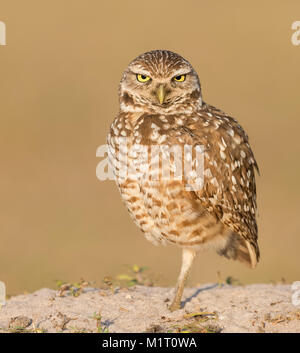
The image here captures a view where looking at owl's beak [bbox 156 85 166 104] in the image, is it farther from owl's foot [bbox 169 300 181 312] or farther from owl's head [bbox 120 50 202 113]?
owl's foot [bbox 169 300 181 312]

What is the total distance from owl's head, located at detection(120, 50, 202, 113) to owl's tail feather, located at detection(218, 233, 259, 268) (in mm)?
1242

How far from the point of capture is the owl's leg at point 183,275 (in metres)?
5.61

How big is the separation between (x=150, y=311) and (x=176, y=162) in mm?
1243

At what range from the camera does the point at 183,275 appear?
19.0ft

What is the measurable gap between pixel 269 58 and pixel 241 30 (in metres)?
2.15

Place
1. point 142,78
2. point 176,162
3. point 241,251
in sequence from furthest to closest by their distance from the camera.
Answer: point 241,251 → point 142,78 → point 176,162

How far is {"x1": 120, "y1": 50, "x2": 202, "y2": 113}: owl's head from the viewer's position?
18.0 ft

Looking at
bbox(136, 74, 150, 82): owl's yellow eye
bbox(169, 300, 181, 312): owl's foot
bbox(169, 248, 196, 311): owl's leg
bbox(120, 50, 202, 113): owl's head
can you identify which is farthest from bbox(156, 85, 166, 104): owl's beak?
bbox(169, 300, 181, 312): owl's foot

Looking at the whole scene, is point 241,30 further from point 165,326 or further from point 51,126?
point 165,326

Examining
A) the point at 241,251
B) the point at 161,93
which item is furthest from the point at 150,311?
the point at 161,93

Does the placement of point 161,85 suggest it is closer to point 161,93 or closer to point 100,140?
point 161,93

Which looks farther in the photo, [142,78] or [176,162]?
[142,78]

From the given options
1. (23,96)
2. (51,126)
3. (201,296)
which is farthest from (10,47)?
(201,296)

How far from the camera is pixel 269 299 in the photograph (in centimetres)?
577
